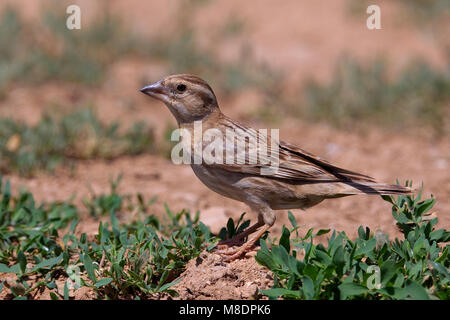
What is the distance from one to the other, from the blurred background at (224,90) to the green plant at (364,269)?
1132 millimetres

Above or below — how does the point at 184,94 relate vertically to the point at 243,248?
above

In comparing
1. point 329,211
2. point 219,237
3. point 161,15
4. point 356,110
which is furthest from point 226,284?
point 161,15

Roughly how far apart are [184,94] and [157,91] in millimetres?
215

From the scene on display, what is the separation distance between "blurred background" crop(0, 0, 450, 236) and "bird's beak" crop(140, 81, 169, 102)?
4.28 ft

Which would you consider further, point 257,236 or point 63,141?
point 63,141

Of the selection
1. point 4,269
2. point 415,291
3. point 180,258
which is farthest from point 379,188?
point 4,269

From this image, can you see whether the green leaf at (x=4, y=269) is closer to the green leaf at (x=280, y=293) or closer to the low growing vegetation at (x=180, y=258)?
the low growing vegetation at (x=180, y=258)

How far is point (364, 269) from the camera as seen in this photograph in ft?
12.8

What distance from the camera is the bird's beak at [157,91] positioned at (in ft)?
16.1

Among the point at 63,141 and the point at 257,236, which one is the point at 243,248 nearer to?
the point at 257,236

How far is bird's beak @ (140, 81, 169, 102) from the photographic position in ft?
16.1


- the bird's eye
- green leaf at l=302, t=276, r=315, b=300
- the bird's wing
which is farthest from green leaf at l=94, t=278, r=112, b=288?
the bird's eye

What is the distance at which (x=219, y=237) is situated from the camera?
16.5ft

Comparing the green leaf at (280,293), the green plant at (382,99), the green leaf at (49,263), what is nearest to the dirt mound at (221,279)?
the green leaf at (280,293)
